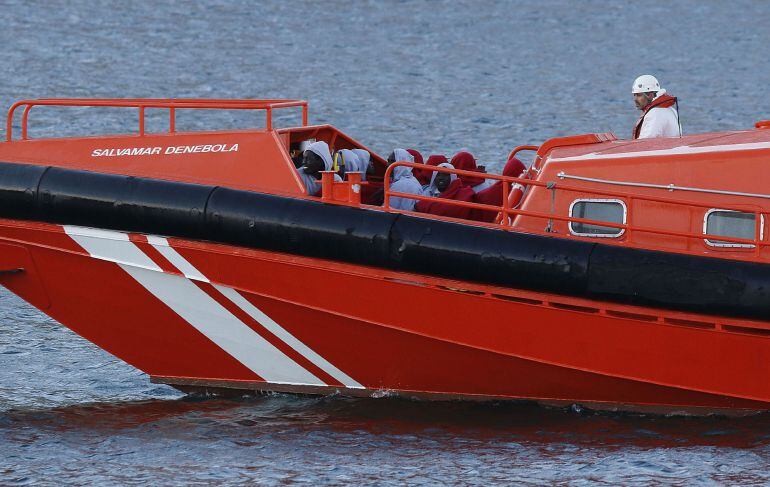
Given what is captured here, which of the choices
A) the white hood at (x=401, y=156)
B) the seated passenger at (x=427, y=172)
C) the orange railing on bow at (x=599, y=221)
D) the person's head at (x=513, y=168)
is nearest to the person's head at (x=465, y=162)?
the seated passenger at (x=427, y=172)

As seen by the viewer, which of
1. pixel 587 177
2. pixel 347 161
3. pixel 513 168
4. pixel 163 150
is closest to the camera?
pixel 587 177

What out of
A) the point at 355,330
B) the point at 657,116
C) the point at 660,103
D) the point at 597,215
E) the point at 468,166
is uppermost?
the point at 660,103

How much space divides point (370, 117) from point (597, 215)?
1539 centimetres

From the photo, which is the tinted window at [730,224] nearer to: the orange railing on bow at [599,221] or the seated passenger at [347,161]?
the orange railing on bow at [599,221]

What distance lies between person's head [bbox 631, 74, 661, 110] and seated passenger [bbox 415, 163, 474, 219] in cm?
157

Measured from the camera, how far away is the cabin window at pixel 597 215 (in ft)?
30.5

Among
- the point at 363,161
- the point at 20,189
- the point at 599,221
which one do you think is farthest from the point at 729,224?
the point at 20,189

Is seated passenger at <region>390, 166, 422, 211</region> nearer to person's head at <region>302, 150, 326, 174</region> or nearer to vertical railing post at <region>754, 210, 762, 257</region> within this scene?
person's head at <region>302, 150, 326, 174</region>

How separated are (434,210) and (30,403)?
352 centimetres

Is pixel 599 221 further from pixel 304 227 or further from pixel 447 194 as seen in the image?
pixel 304 227

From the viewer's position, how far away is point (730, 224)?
915 centimetres

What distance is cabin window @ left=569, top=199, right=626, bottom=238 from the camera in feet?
30.5

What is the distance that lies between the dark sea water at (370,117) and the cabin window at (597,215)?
1375 mm

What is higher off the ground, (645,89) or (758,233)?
(645,89)
